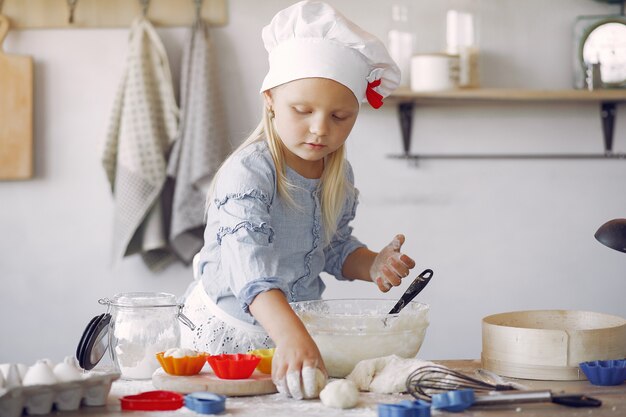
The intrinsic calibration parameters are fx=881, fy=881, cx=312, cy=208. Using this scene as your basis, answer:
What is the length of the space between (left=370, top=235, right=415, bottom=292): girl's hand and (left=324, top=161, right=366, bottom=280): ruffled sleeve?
166 mm

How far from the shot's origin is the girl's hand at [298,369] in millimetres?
1131

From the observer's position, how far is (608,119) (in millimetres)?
2721

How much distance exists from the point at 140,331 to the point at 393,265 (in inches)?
16.7

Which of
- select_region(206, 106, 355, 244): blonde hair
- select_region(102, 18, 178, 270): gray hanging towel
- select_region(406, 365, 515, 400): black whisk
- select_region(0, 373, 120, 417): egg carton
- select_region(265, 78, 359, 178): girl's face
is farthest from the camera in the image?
select_region(102, 18, 178, 270): gray hanging towel

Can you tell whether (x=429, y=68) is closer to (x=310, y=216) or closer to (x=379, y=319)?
(x=310, y=216)

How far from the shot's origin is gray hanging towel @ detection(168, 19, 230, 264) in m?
2.57

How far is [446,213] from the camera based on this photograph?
2762mm

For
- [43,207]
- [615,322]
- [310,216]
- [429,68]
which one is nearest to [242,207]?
[310,216]

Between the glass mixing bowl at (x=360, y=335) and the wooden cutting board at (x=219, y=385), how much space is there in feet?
0.43

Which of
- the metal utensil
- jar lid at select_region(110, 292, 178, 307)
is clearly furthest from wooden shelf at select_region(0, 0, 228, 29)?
the metal utensil

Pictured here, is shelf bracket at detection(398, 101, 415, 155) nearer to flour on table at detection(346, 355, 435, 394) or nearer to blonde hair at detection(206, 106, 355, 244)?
blonde hair at detection(206, 106, 355, 244)

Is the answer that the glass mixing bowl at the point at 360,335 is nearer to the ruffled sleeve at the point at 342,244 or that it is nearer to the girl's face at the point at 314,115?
the girl's face at the point at 314,115

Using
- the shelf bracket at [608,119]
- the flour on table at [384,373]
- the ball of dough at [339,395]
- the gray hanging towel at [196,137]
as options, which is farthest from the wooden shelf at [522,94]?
the ball of dough at [339,395]

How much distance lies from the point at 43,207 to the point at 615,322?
186cm
